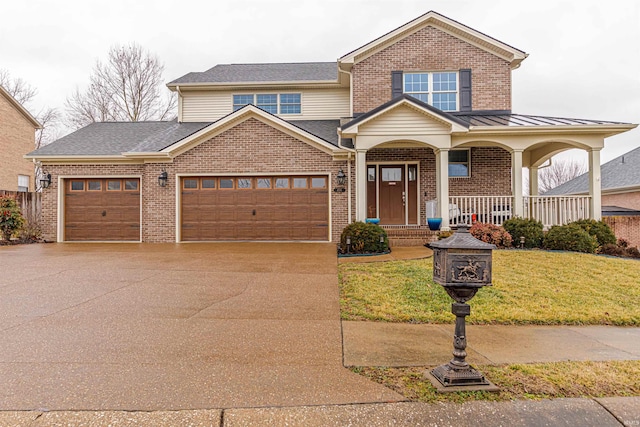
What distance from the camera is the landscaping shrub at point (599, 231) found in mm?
10789

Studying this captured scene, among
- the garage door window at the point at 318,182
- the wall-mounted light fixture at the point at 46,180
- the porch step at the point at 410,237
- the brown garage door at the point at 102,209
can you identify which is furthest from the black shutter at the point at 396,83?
the wall-mounted light fixture at the point at 46,180

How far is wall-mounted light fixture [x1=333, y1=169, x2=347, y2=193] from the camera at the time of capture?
12501 mm

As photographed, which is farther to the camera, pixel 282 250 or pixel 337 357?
pixel 282 250

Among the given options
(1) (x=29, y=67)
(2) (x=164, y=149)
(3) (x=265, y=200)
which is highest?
(1) (x=29, y=67)

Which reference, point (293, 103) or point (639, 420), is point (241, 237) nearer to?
point (293, 103)

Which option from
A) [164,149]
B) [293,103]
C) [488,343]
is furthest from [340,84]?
[488,343]

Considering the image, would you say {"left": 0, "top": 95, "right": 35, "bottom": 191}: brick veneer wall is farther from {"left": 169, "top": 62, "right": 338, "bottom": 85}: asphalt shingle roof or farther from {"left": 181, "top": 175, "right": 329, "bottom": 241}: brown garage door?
{"left": 181, "top": 175, "right": 329, "bottom": 241}: brown garage door

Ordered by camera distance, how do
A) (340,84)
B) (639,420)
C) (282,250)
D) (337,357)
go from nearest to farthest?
(639,420), (337,357), (282,250), (340,84)

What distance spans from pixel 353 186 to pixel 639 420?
10402 millimetres

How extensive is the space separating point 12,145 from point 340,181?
19833 millimetres

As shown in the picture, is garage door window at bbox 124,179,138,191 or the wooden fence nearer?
garage door window at bbox 124,179,138,191

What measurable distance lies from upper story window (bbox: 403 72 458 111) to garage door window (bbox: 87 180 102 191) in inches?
453

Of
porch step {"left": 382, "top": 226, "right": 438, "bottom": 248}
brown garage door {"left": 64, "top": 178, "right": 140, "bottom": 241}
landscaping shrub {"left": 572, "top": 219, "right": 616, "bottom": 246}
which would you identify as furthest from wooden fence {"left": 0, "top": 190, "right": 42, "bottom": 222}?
landscaping shrub {"left": 572, "top": 219, "right": 616, "bottom": 246}

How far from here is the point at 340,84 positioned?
15.6 m
